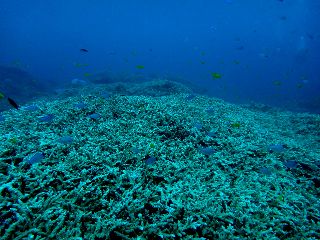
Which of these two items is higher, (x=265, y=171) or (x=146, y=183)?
(x=265, y=171)

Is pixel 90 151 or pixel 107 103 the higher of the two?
pixel 107 103

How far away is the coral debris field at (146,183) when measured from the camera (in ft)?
11.3

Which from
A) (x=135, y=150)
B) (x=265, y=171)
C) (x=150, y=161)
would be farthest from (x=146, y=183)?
(x=265, y=171)

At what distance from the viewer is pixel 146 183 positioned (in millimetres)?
4496

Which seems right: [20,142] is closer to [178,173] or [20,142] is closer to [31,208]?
[31,208]

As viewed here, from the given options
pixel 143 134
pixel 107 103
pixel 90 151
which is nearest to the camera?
pixel 90 151

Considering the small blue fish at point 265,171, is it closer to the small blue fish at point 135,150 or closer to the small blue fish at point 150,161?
the small blue fish at point 150,161

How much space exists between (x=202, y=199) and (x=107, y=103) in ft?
19.6

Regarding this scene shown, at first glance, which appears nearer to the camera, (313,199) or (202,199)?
(202,199)

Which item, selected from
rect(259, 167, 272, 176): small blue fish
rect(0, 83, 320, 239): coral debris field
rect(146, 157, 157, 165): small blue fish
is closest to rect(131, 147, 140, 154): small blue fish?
rect(0, 83, 320, 239): coral debris field

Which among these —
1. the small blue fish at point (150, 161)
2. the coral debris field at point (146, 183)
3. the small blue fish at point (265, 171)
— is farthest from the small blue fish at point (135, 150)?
the small blue fish at point (265, 171)

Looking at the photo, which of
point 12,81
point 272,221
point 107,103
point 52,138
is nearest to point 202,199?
point 272,221

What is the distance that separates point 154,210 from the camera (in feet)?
12.7

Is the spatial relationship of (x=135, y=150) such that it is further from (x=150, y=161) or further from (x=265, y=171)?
(x=265, y=171)
